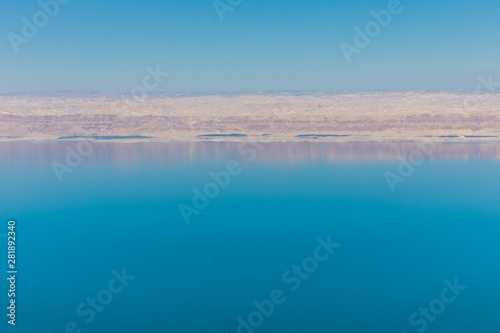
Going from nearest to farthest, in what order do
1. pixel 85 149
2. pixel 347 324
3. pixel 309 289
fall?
1. pixel 347 324
2. pixel 309 289
3. pixel 85 149

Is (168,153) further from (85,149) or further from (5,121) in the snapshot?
(5,121)

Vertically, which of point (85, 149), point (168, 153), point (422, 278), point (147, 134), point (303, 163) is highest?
point (147, 134)

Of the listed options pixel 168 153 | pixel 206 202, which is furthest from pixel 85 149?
pixel 206 202

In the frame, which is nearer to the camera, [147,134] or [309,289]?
[309,289]

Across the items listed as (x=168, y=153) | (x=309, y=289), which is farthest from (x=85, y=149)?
(x=309, y=289)

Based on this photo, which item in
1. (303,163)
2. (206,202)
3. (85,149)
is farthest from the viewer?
(85,149)

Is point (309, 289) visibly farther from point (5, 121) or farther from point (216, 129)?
point (5, 121)

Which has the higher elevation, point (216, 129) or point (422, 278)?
point (216, 129)
